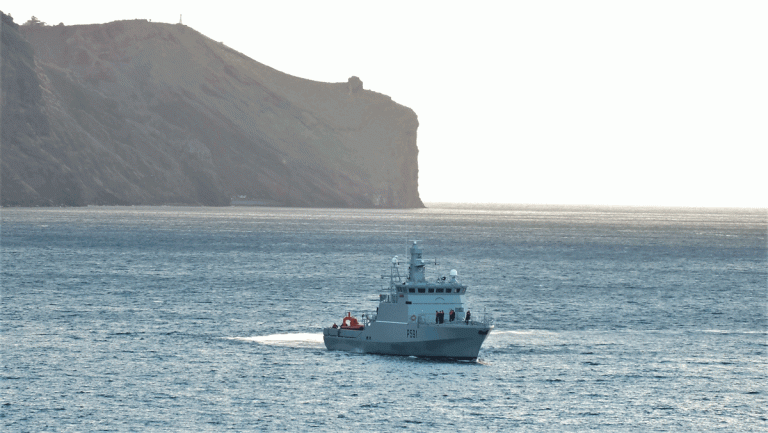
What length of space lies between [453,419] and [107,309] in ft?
160

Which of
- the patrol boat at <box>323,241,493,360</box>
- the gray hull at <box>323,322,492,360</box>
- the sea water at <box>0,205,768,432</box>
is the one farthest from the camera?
the patrol boat at <box>323,241,493,360</box>

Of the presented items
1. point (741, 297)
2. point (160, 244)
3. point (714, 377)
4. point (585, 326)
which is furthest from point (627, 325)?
point (160, 244)

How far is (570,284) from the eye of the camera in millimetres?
123000

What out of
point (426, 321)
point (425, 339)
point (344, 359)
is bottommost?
point (344, 359)

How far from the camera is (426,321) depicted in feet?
203

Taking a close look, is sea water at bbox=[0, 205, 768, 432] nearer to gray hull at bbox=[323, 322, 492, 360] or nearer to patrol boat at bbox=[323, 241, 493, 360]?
gray hull at bbox=[323, 322, 492, 360]

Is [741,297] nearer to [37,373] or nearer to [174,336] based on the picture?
[174,336]

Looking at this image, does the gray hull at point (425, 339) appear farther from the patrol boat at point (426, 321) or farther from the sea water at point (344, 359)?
the sea water at point (344, 359)

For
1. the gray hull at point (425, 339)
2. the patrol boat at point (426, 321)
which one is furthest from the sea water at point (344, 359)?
the patrol boat at point (426, 321)

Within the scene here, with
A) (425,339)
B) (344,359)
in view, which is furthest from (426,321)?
(344,359)

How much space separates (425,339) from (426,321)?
1.13m

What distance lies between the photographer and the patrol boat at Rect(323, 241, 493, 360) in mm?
61219

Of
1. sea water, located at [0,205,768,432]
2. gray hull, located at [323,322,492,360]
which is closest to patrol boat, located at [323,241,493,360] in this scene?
gray hull, located at [323,322,492,360]

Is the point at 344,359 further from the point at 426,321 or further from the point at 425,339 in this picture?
the point at 426,321
